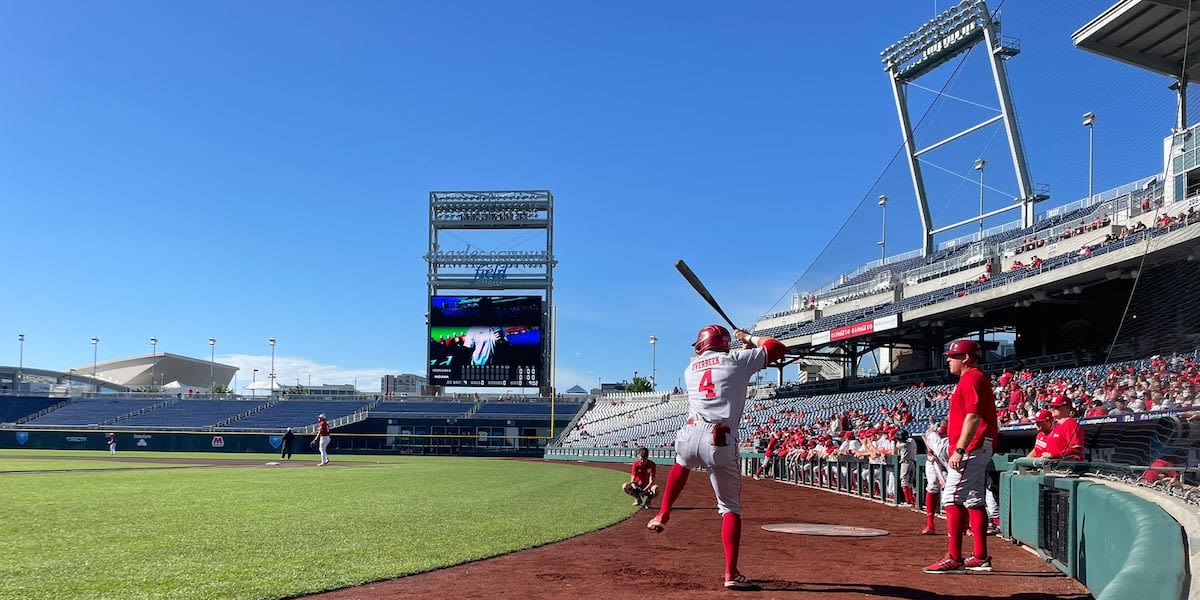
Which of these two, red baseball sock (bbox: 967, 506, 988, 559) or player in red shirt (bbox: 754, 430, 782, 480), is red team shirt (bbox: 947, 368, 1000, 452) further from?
player in red shirt (bbox: 754, 430, 782, 480)

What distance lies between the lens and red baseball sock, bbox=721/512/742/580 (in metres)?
6.09

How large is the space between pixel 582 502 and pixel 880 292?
2818 cm

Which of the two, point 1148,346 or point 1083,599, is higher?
point 1148,346

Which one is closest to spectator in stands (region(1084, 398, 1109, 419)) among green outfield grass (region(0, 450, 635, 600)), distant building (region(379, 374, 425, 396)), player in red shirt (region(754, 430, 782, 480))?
green outfield grass (region(0, 450, 635, 600))

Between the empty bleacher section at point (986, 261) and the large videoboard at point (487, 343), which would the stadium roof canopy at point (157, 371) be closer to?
the large videoboard at point (487, 343)

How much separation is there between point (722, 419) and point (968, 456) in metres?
2.31

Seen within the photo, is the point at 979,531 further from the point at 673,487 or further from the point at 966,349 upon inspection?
the point at 673,487

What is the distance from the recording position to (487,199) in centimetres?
5541

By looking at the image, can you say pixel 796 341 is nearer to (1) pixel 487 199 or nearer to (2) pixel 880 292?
(2) pixel 880 292

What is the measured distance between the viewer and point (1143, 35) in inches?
890

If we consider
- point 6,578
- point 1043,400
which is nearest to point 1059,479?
point 6,578

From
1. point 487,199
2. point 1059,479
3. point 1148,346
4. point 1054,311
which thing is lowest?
point 1059,479

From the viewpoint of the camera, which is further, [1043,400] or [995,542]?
[1043,400]

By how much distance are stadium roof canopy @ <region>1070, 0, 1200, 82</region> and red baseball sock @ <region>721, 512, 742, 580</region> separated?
1975cm
